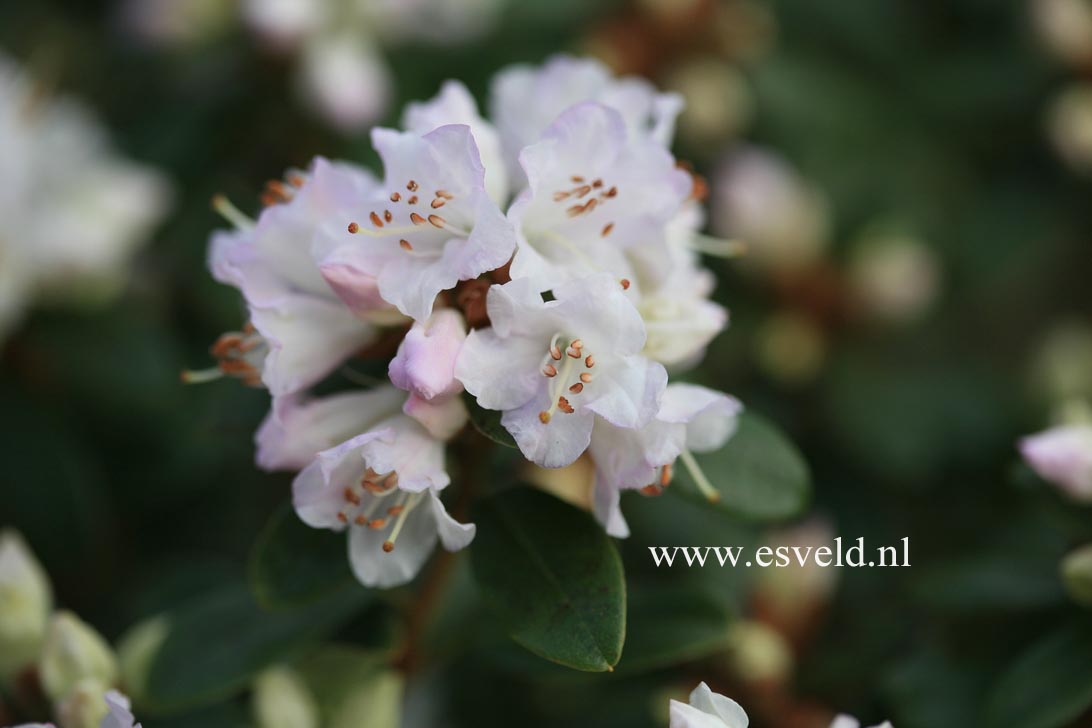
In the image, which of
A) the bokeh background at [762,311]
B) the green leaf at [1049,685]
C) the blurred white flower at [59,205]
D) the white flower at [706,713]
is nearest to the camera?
the white flower at [706,713]

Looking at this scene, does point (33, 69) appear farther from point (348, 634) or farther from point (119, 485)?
point (348, 634)

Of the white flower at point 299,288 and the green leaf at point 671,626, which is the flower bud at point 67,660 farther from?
the green leaf at point 671,626

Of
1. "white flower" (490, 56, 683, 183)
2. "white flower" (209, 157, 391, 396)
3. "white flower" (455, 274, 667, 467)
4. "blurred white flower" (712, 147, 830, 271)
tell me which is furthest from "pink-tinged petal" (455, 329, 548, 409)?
"blurred white flower" (712, 147, 830, 271)

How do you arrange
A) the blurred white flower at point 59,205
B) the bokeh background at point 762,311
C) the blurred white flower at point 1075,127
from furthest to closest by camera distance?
the blurred white flower at point 1075,127, the blurred white flower at point 59,205, the bokeh background at point 762,311

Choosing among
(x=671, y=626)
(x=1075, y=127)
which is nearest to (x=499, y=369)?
(x=671, y=626)

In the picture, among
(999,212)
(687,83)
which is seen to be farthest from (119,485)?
(999,212)

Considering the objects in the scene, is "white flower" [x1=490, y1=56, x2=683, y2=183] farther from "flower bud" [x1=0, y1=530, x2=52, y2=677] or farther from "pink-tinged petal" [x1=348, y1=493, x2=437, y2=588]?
"flower bud" [x1=0, y1=530, x2=52, y2=677]

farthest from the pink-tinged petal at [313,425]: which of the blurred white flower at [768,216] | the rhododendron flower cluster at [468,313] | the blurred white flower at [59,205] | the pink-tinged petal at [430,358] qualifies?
the blurred white flower at [768,216]
